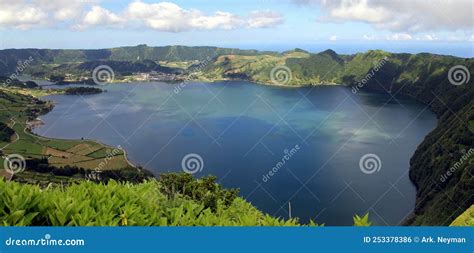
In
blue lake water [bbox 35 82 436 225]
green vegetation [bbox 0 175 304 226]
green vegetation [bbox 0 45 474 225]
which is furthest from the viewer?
blue lake water [bbox 35 82 436 225]

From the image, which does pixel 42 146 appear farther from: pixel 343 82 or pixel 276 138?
pixel 343 82

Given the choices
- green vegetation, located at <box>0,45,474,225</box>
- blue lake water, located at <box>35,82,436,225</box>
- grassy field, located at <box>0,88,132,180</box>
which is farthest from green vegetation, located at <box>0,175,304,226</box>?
blue lake water, located at <box>35,82,436,225</box>

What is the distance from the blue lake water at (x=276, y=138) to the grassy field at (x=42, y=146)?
2.97 metres

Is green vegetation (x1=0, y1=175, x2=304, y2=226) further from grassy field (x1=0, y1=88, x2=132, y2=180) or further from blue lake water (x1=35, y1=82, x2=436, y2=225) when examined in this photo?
blue lake water (x1=35, y1=82, x2=436, y2=225)

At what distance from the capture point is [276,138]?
287 ft

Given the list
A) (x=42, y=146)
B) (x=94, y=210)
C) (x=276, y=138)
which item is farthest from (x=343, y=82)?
(x=94, y=210)

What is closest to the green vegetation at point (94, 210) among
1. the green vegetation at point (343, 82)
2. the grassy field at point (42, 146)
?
the grassy field at point (42, 146)

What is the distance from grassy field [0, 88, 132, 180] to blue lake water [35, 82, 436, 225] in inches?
117

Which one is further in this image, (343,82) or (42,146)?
(343,82)

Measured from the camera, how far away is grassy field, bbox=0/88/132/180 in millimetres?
45453

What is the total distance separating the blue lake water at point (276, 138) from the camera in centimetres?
6169

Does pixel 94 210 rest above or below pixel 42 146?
above

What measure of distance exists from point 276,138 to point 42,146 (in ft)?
153

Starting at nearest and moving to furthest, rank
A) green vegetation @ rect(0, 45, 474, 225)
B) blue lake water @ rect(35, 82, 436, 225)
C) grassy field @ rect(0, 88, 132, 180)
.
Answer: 1. grassy field @ rect(0, 88, 132, 180)
2. green vegetation @ rect(0, 45, 474, 225)
3. blue lake water @ rect(35, 82, 436, 225)
